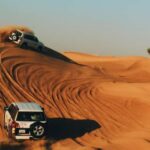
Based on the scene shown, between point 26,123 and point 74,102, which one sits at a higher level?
point 26,123

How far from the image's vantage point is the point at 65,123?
24.4 metres

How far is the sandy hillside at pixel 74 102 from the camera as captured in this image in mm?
21000

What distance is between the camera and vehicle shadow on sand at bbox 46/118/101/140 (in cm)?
2227

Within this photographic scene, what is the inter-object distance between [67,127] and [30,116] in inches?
168

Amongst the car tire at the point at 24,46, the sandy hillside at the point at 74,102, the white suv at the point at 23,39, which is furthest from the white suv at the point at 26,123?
the car tire at the point at 24,46

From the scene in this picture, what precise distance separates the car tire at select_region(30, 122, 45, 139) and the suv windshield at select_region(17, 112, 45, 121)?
31 centimetres

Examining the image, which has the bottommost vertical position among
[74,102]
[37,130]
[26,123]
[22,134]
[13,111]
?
[74,102]

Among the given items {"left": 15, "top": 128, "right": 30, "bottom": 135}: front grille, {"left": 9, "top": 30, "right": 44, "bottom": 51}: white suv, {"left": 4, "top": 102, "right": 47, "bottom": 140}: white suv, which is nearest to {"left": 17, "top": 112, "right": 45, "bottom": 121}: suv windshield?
{"left": 4, "top": 102, "right": 47, "bottom": 140}: white suv

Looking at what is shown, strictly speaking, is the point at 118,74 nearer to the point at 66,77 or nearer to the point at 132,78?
the point at 132,78

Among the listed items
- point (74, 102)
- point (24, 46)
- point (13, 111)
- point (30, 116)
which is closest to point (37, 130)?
point (30, 116)

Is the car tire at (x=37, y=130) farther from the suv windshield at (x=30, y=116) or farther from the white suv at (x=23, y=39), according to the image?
the white suv at (x=23, y=39)

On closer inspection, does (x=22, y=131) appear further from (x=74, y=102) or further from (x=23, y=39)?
(x=23, y=39)

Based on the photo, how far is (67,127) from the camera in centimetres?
2380

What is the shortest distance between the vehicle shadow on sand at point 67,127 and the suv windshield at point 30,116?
156 centimetres
